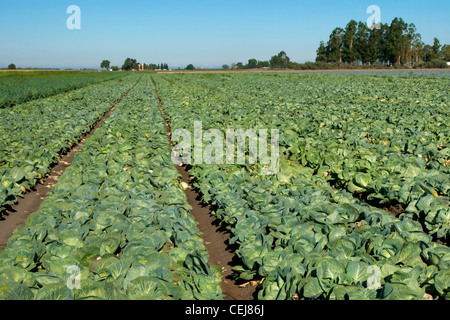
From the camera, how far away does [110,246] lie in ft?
12.4

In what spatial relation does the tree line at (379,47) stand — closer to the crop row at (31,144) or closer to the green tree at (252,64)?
the green tree at (252,64)

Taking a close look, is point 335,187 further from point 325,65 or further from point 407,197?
point 325,65

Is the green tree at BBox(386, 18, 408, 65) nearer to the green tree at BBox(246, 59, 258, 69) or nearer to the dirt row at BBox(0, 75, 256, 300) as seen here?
the green tree at BBox(246, 59, 258, 69)

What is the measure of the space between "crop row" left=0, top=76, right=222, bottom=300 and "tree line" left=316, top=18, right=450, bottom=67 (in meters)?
89.9

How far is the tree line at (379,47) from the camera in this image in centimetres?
8462

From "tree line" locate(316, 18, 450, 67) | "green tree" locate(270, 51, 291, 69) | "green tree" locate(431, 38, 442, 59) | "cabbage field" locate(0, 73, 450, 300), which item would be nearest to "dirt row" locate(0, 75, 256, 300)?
"cabbage field" locate(0, 73, 450, 300)

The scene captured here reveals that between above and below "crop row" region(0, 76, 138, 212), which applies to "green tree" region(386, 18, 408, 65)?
above

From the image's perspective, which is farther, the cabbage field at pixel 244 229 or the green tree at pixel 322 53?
the green tree at pixel 322 53

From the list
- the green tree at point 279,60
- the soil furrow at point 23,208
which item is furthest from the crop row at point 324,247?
the green tree at point 279,60

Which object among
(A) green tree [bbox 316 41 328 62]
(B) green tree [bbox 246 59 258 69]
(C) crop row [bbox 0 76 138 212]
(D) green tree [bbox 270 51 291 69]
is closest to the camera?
(C) crop row [bbox 0 76 138 212]

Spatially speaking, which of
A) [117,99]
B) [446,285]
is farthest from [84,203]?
[117,99]

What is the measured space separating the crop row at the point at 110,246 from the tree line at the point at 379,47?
8992 cm

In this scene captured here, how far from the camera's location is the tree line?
84.6 m

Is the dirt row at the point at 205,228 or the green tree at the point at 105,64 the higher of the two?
the green tree at the point at 105,64
